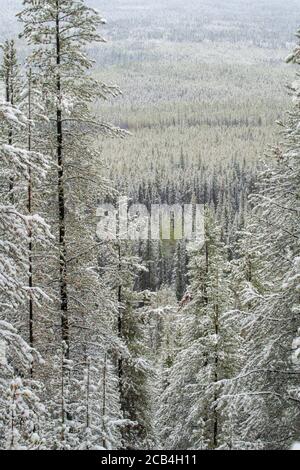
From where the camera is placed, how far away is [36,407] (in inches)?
342

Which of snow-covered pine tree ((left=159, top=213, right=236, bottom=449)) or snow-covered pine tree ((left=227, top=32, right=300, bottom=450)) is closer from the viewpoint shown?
snow-covered pine tree ((left=227, top=32, right=300, bottom=450))

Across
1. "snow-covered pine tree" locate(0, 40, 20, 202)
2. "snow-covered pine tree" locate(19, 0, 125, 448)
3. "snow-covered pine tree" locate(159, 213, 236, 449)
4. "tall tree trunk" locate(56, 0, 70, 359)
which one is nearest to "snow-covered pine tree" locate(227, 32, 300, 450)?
"snow-covered pine tree" locate(19, 0, 125, 448)

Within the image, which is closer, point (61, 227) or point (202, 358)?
point (61, 227)

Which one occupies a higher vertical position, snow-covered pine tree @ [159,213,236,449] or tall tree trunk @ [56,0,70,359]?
tall tree trunk @ [56,0,70,359]

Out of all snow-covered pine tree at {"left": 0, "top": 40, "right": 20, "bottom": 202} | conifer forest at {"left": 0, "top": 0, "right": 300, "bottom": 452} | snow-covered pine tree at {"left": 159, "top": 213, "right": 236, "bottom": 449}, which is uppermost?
snow-covered pine tree at {"left": 0, "top": 40, "right": 20, "bottom": 202}

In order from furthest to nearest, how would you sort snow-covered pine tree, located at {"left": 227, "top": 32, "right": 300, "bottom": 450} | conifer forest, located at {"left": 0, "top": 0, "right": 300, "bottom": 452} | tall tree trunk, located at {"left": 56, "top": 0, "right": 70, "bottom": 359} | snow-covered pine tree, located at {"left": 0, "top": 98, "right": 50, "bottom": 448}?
1. tall tree trunk, located at {"left": 56, "top": 0, "right": 70, "bottom": 359}
2. snow-covered pine tree, located at {"left": 227, "top": 32, "right": 300, "bottom": 450}
3. conifer forest, located at {"left": 0, "top": 0, "right": 300, "bottom": 452}
4. snow-covered pine tree, located at {"left": 0, "top": 98, "right": 50, "bottom": 448}

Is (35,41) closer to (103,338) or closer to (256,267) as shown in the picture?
(103,338)

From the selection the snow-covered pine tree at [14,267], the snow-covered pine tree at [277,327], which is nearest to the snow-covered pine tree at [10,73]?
the snow-covered pine tree at [14,267]

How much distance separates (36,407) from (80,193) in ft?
19.5

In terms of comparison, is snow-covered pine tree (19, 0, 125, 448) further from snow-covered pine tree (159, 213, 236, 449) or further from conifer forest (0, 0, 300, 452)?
snow-covered pine tree (159, 213, 236, 449)

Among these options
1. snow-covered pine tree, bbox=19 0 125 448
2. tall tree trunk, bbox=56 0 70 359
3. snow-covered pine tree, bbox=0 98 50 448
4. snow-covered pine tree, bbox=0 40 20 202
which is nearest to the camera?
snow-covered pine tree, bbox=0 98 50 448

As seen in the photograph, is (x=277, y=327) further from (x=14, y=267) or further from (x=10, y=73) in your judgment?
(x=10, y=73)

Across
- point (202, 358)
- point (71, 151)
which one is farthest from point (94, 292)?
point (202, 358)

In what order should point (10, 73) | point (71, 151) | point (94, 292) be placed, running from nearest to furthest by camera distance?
point (71, 151)
point (94, 292)
point (10, 73)
